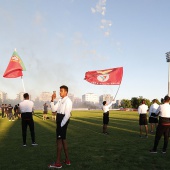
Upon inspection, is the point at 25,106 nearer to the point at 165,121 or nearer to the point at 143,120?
the point at 165,121

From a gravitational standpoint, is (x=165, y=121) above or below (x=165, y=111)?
below

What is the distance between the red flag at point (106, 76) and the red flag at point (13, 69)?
6031 millimetres

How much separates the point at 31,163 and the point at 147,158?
3746 mm

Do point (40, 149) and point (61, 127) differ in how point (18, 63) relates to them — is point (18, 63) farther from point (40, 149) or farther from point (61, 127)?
point (61, 127)

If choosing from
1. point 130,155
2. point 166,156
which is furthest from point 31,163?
point 166,156

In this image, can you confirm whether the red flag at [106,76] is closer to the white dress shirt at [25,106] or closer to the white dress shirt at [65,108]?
the white dress shirt at [25,106]

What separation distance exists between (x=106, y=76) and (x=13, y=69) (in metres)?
8.21

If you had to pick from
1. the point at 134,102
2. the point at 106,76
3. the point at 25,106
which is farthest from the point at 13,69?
the point at 134,102

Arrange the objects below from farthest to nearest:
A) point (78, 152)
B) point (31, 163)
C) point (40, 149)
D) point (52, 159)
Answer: point (40, 149) < point (78, 152) < point (52, 159) < point (31, 163)

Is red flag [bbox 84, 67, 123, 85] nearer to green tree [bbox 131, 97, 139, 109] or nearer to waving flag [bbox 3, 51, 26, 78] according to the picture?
waving flag [bbox 3, 51, 26, 78]

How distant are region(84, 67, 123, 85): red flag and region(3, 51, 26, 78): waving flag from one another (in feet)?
19.8

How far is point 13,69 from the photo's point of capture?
1959 cm

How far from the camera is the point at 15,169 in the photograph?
643 centimetres

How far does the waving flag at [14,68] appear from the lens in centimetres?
1961
